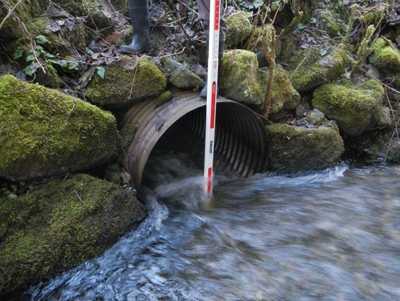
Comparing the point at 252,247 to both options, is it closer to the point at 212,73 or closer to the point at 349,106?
the point at 212,73

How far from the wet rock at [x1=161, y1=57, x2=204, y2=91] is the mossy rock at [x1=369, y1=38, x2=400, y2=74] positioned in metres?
2.97

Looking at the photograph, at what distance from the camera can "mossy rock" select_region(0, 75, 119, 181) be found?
2.57 meters

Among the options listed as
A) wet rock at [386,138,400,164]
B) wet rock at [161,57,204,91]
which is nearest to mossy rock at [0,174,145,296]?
wet rock at [161,57,204,91]

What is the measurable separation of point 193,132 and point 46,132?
233 centimetres

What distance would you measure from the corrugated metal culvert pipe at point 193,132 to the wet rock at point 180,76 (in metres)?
0.13

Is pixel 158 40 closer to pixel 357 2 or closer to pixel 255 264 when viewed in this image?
pixel 255 264

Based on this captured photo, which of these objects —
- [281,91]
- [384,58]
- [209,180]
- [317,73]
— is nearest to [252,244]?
[209,180]

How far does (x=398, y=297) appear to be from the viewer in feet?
8.43

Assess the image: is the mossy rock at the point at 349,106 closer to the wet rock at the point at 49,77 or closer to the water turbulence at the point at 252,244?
the water turbulence at the point at 252,244

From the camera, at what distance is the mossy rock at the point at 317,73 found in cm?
474

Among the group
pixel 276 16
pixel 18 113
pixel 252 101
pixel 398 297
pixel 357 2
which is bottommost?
pixel 398 297

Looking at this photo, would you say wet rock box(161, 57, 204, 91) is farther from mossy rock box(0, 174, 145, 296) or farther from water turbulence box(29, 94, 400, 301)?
mossy rock box(0, 174, 145, 296)

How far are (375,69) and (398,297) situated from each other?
376cm

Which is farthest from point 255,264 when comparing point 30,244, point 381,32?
point 381,32
